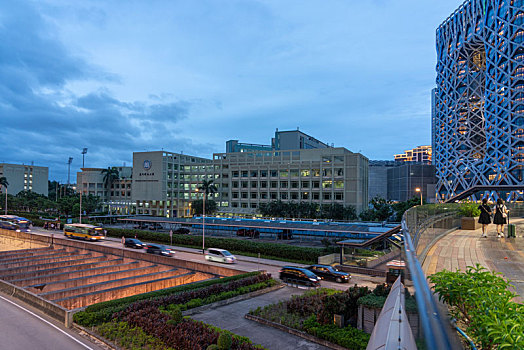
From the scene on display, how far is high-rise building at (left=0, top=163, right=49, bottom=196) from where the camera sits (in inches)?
6240

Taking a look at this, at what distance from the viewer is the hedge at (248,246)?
3781cm

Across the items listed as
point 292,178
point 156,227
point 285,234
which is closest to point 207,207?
point 156,227

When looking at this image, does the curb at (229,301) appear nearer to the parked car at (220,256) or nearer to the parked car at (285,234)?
the parked car at (220,256)

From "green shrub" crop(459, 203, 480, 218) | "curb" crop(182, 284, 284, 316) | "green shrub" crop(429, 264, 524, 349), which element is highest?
"green shrub" crop(459, 203, 480, 218)

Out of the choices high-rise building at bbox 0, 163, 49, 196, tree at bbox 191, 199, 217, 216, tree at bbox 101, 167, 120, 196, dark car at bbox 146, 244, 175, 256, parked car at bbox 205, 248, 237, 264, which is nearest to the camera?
parked car at bbox 205, 248, 237, 264

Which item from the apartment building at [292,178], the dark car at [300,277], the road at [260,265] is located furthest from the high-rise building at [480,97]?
the dark car at [300,277]

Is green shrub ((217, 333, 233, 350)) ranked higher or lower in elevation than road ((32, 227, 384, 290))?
higher

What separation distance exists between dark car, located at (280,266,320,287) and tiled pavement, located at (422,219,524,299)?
12067 mm

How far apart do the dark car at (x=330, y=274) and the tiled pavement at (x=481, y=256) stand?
39.4 ft

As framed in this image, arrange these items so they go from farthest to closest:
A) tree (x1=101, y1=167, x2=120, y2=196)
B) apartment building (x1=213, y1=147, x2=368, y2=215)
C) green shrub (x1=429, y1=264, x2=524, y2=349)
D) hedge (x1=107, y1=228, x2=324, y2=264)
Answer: tree (x1=101, y1=167, x2=120, y2=196), apartment building (x1=213, y1=147, x2=368, y2=215), hedge (x1=107, y1=228, x2=324, y2=264), green shrub (x1=429, y1=264, x2=524, y2=349)

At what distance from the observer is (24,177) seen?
165 meters

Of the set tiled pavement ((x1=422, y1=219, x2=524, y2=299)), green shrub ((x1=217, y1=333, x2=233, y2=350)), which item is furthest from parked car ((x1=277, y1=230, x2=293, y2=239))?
green shrub ((x1=217, y1=333, x2=233, y2=350))

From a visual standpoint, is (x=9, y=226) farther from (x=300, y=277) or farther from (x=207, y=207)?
(x=300, y=277)

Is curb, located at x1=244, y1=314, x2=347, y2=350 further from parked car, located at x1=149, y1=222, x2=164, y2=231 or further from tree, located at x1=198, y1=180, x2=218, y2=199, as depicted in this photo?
tree, located at x1=198, y1=180, x2=218, y2=199
